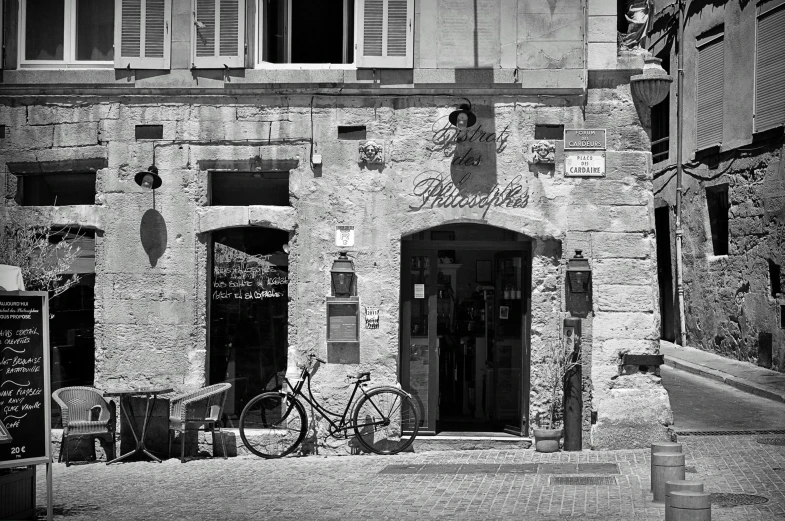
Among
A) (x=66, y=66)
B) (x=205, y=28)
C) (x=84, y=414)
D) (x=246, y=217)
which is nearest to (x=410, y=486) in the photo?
(x=246, y=217)

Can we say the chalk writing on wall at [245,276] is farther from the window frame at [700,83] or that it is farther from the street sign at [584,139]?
the window frame at [700,83]

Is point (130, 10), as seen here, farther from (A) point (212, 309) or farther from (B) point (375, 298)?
(B) point (375, 298)

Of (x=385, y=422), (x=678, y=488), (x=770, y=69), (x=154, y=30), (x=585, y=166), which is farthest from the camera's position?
(x=770, y=69)

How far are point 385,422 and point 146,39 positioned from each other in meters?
Answer: 5.20

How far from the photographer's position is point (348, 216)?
11.9 meters

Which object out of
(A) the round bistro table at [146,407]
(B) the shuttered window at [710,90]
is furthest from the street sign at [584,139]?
(B) the shuttered window at [710,90]

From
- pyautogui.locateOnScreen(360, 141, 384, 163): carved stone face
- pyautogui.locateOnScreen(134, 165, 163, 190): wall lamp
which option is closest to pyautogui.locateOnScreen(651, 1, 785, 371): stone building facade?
pyautogui.locateOnScreen(360, 141, 384, 163): carved stone face

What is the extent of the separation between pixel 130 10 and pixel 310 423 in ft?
17.2

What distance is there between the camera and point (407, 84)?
39.1ft

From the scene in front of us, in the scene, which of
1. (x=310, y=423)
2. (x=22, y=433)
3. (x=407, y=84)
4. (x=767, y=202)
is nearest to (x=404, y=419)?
(x=310, y=423)

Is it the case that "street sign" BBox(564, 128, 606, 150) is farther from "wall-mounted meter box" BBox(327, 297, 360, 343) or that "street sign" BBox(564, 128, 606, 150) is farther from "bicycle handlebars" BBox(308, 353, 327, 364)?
"bicycle handlebars" BBox(308, 353, 327, 364)

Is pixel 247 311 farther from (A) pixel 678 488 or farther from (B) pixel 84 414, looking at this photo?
(A) pixel 678 488

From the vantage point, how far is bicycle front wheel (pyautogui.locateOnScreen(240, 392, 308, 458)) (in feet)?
38.4

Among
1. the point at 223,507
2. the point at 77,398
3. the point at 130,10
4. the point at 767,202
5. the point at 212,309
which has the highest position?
the point at 130,10
